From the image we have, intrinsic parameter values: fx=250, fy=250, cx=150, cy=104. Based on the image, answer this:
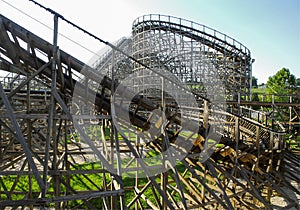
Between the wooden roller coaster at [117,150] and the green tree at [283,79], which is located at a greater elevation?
the green tree at [283,79]

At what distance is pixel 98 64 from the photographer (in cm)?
2480

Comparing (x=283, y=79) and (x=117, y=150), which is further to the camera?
(x=283, y=79)

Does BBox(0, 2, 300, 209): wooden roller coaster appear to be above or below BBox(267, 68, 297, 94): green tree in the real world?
below

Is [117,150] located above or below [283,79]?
below

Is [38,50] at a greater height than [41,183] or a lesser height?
greater

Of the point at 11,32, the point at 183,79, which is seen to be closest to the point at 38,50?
the point at 11,32

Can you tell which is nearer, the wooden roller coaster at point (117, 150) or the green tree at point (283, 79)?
the wooden roller coaster at point (117, 150)

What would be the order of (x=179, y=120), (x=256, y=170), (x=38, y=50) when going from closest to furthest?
1. (x=38, y=50)
2. (x=179, y=120)
3. (x=256, y=170)

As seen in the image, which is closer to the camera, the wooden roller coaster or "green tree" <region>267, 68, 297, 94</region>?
the wooden roller coaster

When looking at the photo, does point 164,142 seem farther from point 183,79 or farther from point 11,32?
point 183,79

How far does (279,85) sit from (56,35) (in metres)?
31.4

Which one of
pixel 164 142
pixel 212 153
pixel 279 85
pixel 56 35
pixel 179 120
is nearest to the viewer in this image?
pixel 56 35

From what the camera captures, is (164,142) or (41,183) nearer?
(41,183)

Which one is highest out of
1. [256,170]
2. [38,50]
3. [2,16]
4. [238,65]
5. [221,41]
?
[221,41]
